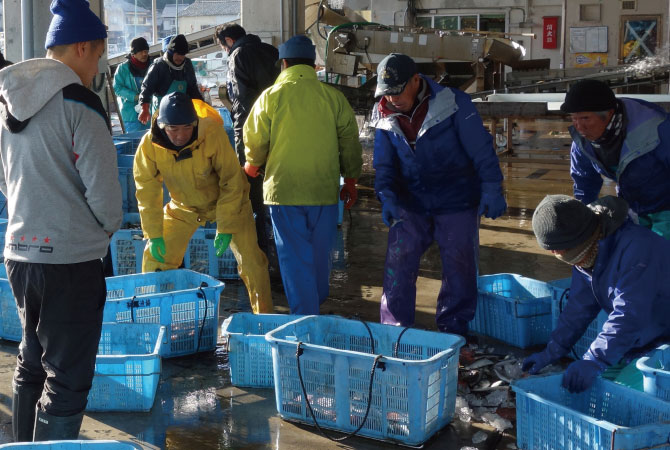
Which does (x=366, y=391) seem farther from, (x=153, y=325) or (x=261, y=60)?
(x=261, y=60)

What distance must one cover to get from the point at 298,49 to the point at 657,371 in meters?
3.06

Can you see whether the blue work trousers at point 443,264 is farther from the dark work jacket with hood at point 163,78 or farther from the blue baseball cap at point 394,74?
the dark work jacket with hood at point 163,78

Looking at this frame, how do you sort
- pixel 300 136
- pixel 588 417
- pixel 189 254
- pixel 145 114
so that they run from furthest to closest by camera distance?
pixel 145 114, pixel 189 254, pixel 300 136, pixel 588 417

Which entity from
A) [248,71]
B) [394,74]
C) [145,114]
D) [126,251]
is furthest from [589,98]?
[145,114]

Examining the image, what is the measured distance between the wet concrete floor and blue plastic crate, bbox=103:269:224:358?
111 mm

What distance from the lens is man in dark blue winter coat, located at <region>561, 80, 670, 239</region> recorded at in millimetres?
4656

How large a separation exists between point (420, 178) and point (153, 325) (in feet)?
6.06

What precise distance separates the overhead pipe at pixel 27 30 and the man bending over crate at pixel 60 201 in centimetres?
177

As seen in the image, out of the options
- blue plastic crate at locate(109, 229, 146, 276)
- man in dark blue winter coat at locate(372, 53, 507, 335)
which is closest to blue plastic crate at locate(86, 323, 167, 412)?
man in dark blue winter coat at locate(372, 53, 507, 335)

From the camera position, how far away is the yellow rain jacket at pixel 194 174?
5859 millimetres

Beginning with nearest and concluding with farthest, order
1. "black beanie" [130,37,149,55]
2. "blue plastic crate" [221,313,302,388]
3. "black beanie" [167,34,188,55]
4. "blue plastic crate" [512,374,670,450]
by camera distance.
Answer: "blue plastic crate" [512,374,670,450] < "blue plastic crate" [221,313,302,388] < "black beanie" [167,34,188,55] < "black beanie" [130,37,149,55]

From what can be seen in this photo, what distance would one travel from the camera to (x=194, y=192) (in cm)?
607

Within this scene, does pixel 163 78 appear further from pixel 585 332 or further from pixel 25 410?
pixel 25 410

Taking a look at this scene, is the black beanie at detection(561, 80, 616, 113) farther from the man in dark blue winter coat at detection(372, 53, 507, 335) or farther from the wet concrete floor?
the wet concrete floor
